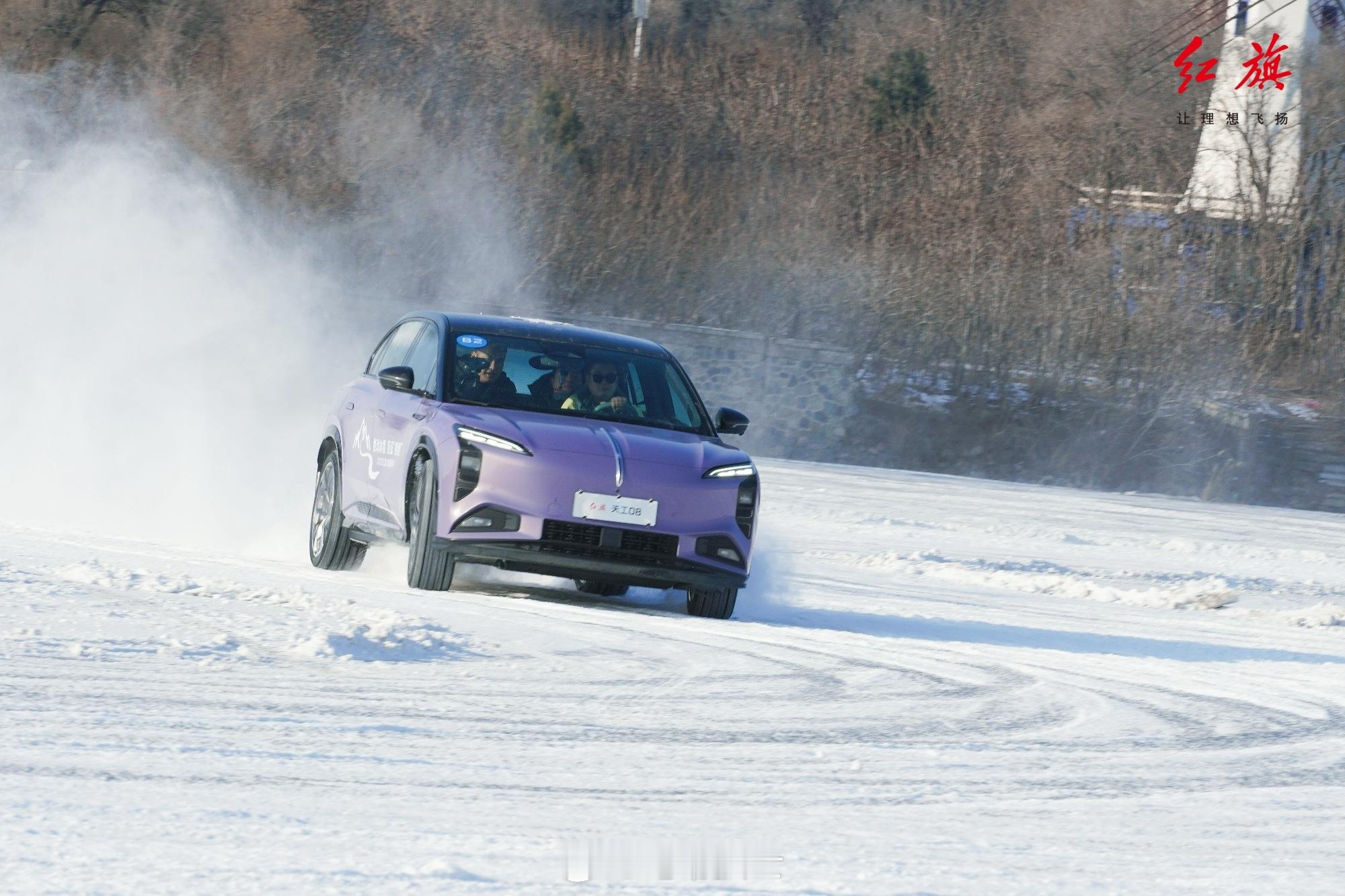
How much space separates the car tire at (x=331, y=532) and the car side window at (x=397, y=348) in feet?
2.22

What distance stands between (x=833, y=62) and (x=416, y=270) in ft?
46.5

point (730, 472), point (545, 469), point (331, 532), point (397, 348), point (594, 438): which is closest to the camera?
point (545, 469)

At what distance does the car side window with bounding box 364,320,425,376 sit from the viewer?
443 inches

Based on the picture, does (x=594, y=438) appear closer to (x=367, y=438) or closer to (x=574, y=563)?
(x=574, y=563)

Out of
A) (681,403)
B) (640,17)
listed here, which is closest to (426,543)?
(681,403)

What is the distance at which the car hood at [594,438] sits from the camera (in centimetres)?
946

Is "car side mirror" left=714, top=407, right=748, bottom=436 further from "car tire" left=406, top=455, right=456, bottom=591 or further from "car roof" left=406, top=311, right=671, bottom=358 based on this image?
"car tire" left=406, top=455, right=456, bottom=591

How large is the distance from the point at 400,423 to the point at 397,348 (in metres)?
1.44

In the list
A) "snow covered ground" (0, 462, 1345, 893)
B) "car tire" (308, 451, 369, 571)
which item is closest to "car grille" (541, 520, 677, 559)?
"snow covered ground" (0, 462, 1345, 893)

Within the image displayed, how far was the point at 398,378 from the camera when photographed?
10133mm

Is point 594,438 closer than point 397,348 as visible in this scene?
Yes

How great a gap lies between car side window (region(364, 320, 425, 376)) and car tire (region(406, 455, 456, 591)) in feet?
5.11

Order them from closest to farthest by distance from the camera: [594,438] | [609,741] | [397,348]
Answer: [609,741]
[594,438]
[397,348]

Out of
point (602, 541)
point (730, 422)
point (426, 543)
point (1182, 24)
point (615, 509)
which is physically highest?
point (1182, 24)
